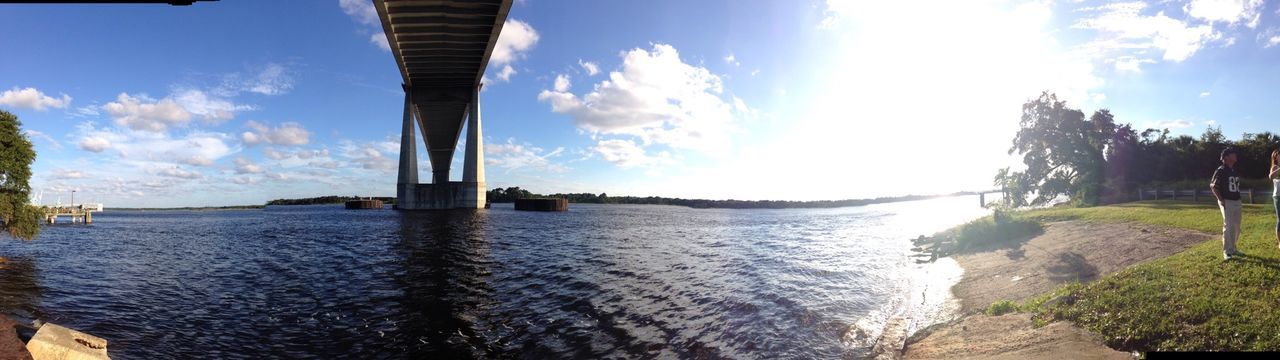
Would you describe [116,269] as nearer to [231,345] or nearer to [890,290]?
[231,345]

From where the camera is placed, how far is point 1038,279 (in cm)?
1143

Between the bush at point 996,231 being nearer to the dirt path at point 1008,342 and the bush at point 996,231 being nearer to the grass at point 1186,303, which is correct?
the grass at point 1186,303

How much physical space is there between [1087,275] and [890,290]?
456 cm

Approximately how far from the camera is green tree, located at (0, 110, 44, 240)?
22250mm

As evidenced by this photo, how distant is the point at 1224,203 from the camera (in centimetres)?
994

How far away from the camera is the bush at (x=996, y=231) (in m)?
18.8

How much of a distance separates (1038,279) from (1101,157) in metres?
32.3

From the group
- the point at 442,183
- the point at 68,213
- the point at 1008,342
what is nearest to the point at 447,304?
the point at 1008,342

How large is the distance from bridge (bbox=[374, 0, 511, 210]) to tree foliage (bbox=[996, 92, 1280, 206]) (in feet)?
153

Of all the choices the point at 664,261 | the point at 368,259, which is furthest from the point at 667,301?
the point at 368,259

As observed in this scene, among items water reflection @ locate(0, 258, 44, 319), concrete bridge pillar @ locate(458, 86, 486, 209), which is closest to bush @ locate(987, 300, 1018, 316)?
water reflection @ locate(0, 258, 44, 319)

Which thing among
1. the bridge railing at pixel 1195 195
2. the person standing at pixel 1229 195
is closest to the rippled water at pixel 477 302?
the person standing at pixel 1229 195

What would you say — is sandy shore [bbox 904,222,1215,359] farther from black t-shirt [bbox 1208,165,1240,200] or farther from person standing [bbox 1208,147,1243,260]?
black t-shirt [bbox 1208,165,1240,200]

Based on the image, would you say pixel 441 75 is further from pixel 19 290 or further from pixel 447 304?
pixel 447 304
